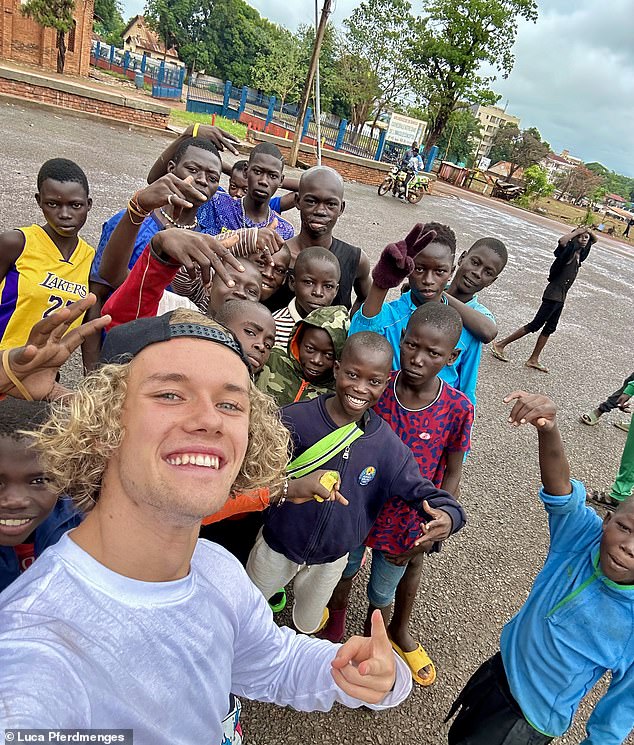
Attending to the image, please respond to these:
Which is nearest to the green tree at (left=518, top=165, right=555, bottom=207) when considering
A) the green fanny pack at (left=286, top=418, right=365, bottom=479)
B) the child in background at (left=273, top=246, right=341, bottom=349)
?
the child in background at (left=273, top=246, right=341, bottom=349)

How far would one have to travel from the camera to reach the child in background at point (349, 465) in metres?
1.86

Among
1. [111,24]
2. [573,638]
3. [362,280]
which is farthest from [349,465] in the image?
[111,24]

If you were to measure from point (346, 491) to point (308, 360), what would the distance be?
0.65 metres

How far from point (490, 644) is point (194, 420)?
2.40 m

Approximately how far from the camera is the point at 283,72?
36906 millimetres

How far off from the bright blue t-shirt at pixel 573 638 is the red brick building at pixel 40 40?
25.5 meters

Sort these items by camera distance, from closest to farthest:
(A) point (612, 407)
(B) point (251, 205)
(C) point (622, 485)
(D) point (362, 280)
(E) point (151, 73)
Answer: (D) point (362, 280), (B) point (251, 205), (C) point (622, 485), (A) point (612, 407), (E) point (151, 73)

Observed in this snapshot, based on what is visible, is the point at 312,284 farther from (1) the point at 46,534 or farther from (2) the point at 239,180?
(2) the point at 239,180

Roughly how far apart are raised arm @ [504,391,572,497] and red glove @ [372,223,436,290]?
0.93 meters

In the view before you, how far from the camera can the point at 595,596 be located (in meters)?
1.60

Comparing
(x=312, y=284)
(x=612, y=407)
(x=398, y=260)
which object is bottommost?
(x=612, y=407)

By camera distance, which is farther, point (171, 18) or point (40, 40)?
point (171, 18)

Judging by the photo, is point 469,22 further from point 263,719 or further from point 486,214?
point 263,719

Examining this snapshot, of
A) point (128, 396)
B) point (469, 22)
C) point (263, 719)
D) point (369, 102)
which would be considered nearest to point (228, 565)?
point (128, 396)
